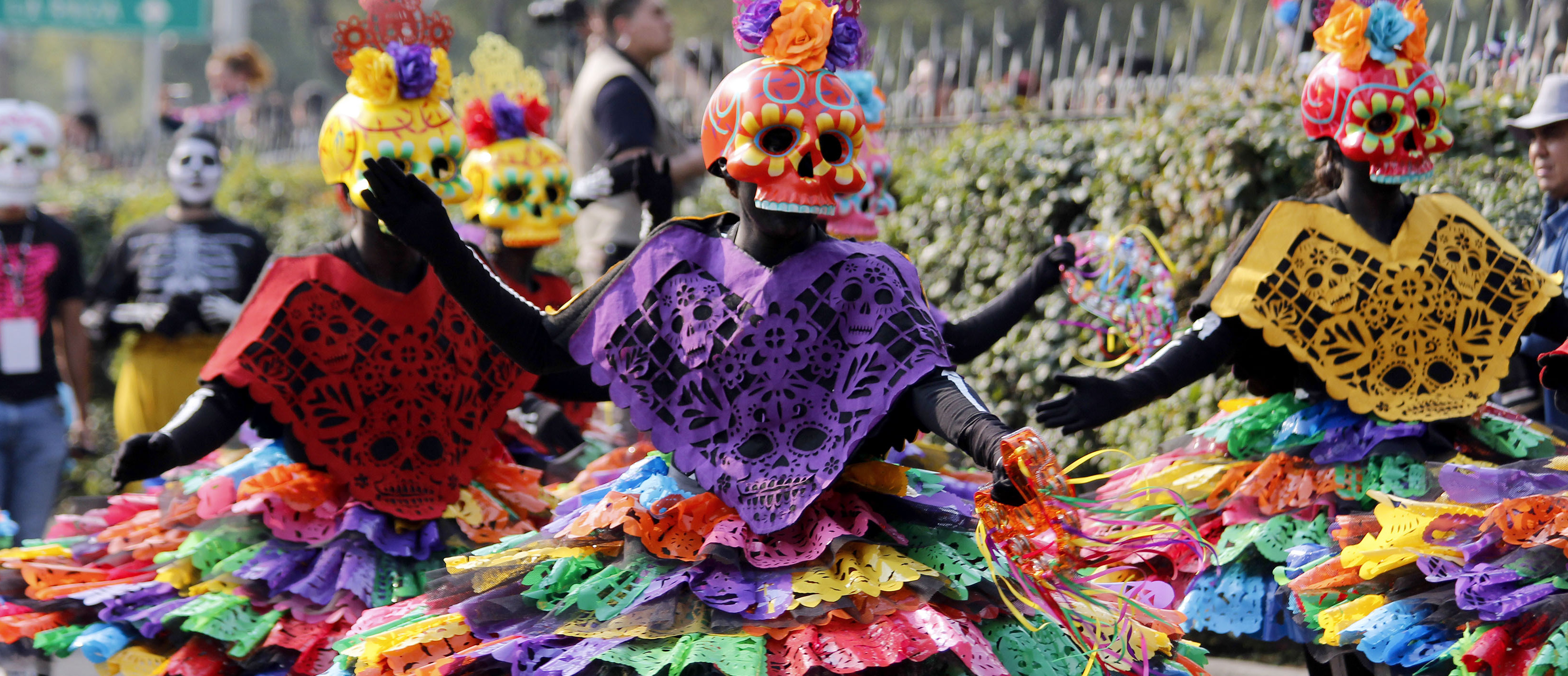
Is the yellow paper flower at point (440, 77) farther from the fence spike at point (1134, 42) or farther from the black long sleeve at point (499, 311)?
the fence spike at point (1134, 42)

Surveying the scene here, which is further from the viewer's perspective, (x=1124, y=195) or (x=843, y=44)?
→ (x=1124, y=195)

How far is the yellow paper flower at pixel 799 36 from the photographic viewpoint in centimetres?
332

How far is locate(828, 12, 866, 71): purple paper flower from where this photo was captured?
3441 mm

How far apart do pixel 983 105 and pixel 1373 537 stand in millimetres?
5174

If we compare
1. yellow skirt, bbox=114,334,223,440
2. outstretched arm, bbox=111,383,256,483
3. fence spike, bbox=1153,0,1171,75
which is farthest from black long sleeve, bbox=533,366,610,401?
fence spike, bbox=1153,0,1171,75

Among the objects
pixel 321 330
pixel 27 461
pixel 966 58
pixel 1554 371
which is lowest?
pixel 27 461

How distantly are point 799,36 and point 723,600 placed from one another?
116 centimetres

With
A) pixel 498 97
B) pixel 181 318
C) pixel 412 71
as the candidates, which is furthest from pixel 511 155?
pixel 181 318

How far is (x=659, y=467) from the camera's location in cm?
354

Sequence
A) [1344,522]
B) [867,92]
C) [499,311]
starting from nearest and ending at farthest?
[499,311]
[1344,522]
[867,92]

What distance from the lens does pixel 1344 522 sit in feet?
12.5

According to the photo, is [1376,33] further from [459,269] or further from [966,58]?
[966,58]

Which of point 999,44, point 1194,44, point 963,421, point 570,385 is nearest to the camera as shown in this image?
point 963,421

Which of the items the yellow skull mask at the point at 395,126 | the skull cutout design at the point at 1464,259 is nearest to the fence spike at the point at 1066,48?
the skull cutout design at the point at 1464,259
